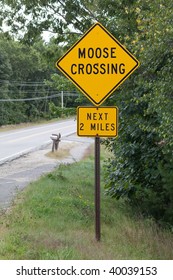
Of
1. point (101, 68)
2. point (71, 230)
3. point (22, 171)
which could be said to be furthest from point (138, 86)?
point (22, 171)

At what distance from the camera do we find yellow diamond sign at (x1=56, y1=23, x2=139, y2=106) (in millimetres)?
6781

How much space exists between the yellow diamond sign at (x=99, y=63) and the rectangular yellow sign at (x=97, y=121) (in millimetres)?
150

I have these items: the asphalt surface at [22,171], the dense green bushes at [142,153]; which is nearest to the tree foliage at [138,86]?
the dense green bushes at [142,153]

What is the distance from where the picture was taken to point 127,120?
32.4 ft

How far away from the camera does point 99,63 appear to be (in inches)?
267

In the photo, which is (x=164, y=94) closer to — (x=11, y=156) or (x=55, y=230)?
(x=55, y=230)

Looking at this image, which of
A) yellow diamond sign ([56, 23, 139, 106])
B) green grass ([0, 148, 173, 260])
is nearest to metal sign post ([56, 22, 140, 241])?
yellow diamond sign ([56, 23, 139, 106])

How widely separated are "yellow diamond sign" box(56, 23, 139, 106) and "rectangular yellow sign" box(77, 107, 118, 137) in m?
0.15

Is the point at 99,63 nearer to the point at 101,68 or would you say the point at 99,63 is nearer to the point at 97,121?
the point at 101,68

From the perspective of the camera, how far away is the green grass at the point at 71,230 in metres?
6.09

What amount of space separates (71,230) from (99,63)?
2.87m

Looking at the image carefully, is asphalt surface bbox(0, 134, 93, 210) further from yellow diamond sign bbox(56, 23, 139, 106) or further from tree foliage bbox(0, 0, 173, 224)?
yellow diamond sign bbox(56, 23, 139, 106)

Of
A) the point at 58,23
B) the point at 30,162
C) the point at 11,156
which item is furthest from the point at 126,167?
the point at 11,156

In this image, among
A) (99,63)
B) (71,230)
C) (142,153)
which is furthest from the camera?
(142,153)
